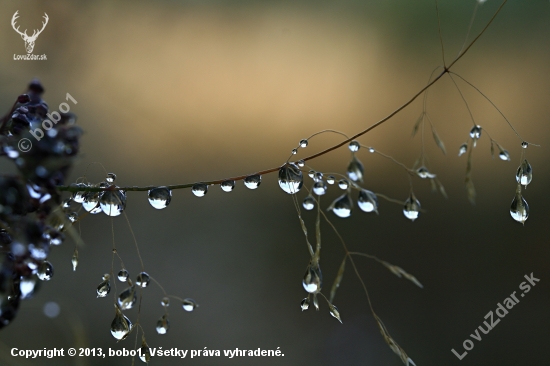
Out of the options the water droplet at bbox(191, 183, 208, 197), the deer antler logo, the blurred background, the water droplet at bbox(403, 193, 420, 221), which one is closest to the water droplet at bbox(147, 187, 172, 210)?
the water droplet at bbox(191, 183, 208, 197)

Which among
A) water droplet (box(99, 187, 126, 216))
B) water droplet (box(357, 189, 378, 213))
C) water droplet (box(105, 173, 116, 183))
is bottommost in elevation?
water droplet (box(357, 189, 378, 213))

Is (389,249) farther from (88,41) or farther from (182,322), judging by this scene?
(88,41)

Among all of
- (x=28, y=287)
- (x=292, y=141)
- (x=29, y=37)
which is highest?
(x=29, y=37)

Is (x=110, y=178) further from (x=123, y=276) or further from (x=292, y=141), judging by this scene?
(x=292, y=141)

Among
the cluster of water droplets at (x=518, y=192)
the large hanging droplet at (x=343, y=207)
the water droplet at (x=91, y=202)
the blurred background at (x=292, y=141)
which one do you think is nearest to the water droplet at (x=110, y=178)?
the water droplet at (x=91, y=202)

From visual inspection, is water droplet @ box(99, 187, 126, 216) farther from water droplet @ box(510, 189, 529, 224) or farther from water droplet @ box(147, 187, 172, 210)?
water droplet @ box(510, 189, 529, 224)

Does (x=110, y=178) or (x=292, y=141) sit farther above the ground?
(x=292, y=141)

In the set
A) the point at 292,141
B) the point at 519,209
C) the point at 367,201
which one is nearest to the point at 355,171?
the point at 367,201
